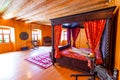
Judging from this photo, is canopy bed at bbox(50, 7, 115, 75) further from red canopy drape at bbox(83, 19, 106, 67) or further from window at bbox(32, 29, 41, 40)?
window at bbox(32, 29, 41, 40)

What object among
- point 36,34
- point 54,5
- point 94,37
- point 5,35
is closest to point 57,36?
point 54,5

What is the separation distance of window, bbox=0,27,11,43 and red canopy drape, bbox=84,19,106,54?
6522mm

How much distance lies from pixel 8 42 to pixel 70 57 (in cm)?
592

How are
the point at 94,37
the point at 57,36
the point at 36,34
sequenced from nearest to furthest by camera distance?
the point at 94,37 < the point at 57,36 < the point at 36,34

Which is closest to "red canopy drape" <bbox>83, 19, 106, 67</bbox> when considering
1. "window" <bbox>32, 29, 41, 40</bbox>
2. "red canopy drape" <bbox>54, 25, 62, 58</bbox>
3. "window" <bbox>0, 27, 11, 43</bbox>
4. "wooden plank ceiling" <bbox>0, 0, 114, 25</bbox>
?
"wooden plank ceiling" <bbox>0, 0, 114, 25</bbox>

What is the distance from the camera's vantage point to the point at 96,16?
8.63 ft

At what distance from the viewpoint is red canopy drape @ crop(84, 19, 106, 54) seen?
2.65 m

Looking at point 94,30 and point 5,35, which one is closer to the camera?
point 94,30

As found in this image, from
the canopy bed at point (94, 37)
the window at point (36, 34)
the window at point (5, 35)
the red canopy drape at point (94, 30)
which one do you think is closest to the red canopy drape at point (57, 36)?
the canopy bed at point (94, 37)

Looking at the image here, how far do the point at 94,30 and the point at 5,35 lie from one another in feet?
22.5

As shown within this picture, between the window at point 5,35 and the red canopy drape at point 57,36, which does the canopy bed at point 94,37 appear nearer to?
the red canopy drape at point 57,36

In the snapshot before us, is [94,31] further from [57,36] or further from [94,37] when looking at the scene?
[57,36]

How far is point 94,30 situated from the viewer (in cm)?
277

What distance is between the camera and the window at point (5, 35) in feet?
22.2
